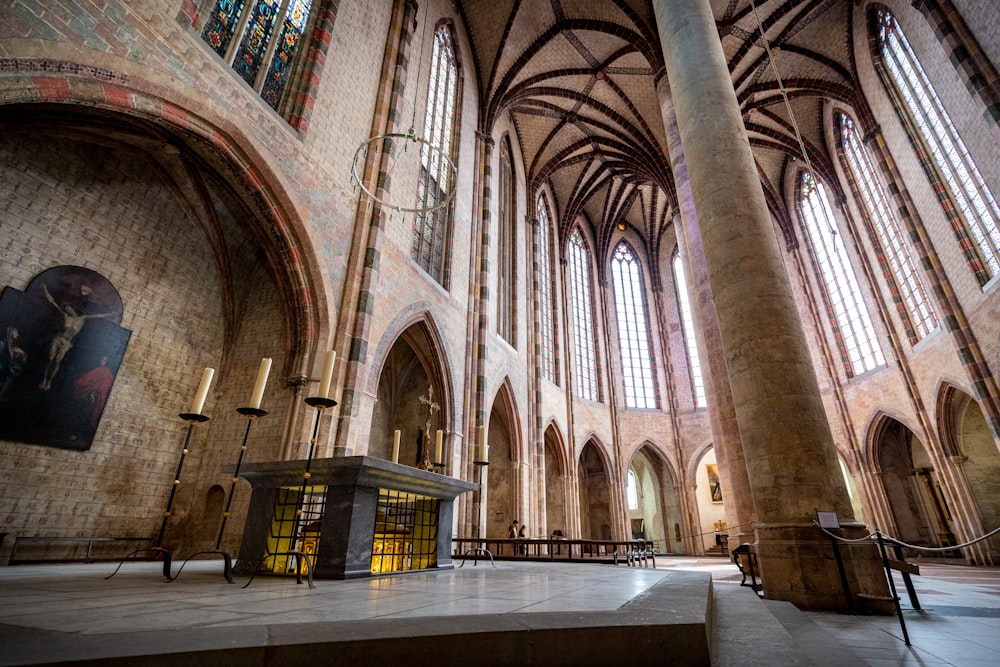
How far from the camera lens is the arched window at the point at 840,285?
54.3 feet

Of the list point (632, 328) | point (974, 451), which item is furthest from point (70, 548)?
point (974, 451)

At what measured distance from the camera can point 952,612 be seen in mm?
4309

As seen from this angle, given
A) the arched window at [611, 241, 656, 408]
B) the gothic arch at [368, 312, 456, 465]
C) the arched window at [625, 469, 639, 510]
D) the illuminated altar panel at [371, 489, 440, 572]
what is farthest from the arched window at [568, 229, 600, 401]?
the illuminated altar panel at [371, 489, 440, 572]

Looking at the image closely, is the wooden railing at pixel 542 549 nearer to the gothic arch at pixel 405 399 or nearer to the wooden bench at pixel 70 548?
the gothic arch at pixel 405 399

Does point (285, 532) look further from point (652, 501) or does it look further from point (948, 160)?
point (652, 501)

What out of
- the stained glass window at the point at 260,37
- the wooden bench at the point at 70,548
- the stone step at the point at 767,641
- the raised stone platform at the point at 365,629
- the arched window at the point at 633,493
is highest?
the stained glass window at the point at 260,37

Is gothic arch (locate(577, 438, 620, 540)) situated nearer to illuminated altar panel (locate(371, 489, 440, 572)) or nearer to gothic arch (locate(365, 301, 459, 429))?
gothic arch (locate(365, 301, 459, 429))

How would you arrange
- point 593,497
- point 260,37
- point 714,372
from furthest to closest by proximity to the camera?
point 593,497 → point 714,372 → point 260,37

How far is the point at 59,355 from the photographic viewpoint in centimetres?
758

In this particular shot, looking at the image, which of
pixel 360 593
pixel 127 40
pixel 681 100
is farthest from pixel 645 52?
pixel 360 593

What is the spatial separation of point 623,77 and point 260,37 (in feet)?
40.0

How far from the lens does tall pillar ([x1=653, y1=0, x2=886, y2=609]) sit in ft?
15.2

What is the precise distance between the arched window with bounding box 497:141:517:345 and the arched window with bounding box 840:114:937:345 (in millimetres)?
11371

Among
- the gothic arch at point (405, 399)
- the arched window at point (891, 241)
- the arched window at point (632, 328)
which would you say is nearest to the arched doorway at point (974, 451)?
the arched window at point (891, 241)
